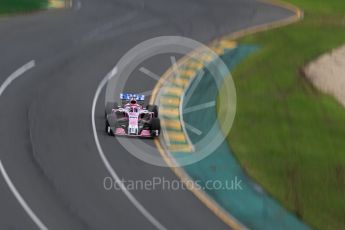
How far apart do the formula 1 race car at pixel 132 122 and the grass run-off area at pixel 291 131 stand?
3.26m

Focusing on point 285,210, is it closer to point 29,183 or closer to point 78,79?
point 29,183

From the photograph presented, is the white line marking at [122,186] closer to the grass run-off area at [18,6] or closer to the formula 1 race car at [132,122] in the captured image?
the formula 1 race car at [132,122]

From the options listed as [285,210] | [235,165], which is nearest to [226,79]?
[235,165]

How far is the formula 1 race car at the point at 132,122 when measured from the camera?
1116 inches

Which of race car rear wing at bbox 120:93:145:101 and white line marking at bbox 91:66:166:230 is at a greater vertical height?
race car rear wing at bbox 120:93:145:101

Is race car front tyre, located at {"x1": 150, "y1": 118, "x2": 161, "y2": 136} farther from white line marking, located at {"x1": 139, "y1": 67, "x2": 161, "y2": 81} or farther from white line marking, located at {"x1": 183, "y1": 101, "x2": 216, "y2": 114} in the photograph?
white line marking, located at {"x1": 139, "y1": 67, "x2": 161, "y2": 81}

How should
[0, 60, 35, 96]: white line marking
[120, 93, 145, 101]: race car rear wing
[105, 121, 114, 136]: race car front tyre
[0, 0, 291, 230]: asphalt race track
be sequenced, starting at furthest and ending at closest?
1. [0, 60, 35, 96]: white line marking
2. [120, 93, 145, 101]: race car rear wing
3. [105, 121, 114, 136]: race car front tyre
4. [0, 0, 291, 230]: asphalt race track

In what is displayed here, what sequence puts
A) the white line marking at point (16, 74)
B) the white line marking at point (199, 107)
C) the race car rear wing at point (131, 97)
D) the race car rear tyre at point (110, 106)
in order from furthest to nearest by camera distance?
the white line marking at point (16, 74) → the white line marking at point (199, 107) → the race car rear wing at point (131, 97) → the race car rear tyre at point (110, 106)

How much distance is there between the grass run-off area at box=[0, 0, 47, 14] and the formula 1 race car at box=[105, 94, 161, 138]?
16986 mm

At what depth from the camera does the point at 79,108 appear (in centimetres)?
3089

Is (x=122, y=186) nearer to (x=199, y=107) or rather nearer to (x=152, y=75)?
(x=199, y=107)

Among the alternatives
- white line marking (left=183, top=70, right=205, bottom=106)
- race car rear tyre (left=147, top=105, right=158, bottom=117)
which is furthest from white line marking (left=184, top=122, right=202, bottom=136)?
white line marking (left=183, top=70, right=205, bottom=106)

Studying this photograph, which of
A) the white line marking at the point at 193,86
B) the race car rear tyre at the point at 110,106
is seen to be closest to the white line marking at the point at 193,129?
the white line marking at the point at 193,86

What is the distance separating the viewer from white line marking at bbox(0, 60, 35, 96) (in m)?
32.5
